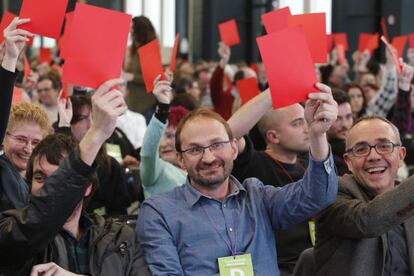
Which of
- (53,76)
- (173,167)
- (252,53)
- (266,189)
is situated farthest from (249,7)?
(266,189)

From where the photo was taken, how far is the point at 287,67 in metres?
2.86

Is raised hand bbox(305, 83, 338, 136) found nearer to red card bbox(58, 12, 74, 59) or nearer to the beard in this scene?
the beard

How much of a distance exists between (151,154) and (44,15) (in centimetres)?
100

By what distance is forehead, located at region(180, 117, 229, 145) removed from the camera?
316 centimetres

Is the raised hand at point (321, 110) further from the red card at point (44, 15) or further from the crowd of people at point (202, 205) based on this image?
the red card at point (44, 15)

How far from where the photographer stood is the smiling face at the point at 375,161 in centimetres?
325

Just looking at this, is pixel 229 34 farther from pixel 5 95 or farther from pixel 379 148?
pixel 5 95

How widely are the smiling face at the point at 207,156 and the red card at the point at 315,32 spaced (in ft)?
2.02

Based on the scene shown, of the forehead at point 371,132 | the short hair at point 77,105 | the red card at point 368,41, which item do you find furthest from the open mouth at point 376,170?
the red card at point 368,41

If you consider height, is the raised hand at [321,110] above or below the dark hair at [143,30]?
below

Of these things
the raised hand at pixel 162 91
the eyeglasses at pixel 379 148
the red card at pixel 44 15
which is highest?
the red card at pixel 44 15

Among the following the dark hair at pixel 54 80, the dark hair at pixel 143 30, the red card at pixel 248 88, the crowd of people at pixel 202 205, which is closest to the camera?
the crowd of people at pixel 202 205

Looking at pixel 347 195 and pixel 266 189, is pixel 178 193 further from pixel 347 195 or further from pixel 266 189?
pixel 347 195

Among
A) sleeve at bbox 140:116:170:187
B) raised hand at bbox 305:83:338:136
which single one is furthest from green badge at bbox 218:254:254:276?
sleeve at bbox 140:116:170:187
